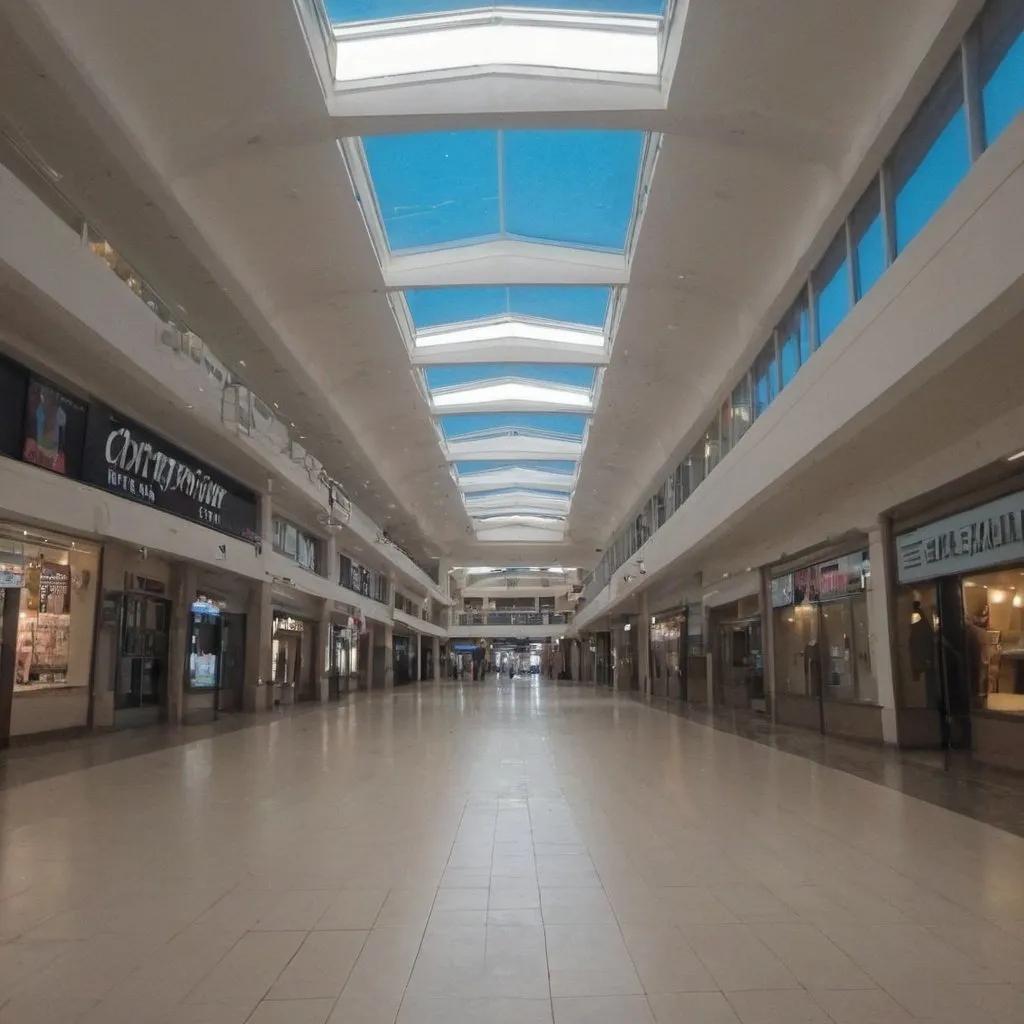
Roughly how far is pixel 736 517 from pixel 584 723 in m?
4.99

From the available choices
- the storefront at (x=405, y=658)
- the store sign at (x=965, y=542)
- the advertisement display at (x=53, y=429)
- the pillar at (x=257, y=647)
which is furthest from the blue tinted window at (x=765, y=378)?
the storefront at (x=405, y=658)

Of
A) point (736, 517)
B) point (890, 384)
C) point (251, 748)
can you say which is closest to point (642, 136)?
point (890, 384)

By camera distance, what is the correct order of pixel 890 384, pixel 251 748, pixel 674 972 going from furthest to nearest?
pixel 251 748 → pixel 890 384 → pixel 674 972

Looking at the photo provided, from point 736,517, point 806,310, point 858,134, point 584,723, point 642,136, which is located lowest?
point 584,723

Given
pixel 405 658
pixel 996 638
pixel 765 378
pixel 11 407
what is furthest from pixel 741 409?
pixel 405 658

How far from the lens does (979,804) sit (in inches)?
275

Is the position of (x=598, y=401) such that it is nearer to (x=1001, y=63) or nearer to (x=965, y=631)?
(x=965, y=631)

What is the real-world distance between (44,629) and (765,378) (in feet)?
36.9

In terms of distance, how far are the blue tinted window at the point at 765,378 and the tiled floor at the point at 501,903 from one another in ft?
20.9

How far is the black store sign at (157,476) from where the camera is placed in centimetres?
1177

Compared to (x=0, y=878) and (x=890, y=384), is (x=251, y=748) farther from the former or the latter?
(x=890, y=384)

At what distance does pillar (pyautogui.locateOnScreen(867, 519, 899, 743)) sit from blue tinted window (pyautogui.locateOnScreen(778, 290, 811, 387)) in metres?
2.40

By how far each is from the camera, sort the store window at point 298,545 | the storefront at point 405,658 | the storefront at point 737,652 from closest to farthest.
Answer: the storefront at point 737,652
the store window at point 298,545
the storefront at point 405,658

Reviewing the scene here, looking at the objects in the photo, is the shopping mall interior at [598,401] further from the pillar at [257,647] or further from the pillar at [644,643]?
the pillar at [644,643]
